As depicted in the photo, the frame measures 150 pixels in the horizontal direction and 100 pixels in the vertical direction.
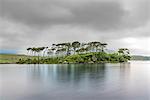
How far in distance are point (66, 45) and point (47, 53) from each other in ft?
65.0

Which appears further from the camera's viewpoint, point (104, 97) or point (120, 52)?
point (120, 52)

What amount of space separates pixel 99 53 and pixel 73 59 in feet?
62.5

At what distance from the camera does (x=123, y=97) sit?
21.1 metres

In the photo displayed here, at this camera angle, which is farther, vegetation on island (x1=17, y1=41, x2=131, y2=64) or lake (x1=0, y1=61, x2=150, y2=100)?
vegetation on island (x1=17, y1=41, x2=131, y2=64)

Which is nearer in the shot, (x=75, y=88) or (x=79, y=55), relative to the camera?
(x=75, y=88)

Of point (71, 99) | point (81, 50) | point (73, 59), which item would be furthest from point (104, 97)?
point (81, 50)

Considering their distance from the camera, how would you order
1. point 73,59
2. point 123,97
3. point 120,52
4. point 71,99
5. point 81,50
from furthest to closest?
1. point 120,52
2. point 81,50
3. point 73,59
4. point 123,97
5. point 71,99

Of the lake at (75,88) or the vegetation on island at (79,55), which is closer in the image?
the lake at (75,88)

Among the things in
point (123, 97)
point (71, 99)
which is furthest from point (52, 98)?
point (123, 97)

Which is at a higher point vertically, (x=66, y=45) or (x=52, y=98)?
(x=66, y=45)

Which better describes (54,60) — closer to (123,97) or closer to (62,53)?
(62,53)

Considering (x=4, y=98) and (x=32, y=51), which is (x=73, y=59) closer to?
(x=32, y=51)

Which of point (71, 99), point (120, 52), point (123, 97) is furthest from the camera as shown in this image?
point (120, 52)

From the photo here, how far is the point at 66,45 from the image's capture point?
146 metres
